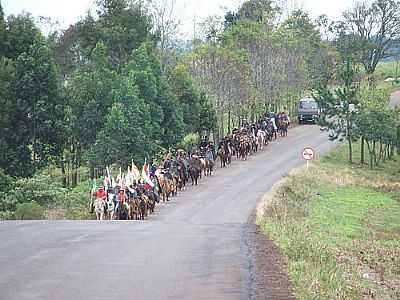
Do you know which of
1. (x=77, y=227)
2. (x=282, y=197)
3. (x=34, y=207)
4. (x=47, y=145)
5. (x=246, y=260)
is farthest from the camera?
(x=47, y=145)

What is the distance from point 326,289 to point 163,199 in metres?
25.6

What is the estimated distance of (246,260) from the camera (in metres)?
16.6

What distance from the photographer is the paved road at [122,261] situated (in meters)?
13.8

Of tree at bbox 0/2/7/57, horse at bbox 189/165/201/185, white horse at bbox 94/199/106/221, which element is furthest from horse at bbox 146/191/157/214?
tree at bbox 0/2/7/57

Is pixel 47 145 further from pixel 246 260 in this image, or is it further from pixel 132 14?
pixel 246 260

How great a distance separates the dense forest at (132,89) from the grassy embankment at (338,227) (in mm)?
8180

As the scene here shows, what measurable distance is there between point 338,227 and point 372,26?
8124cm

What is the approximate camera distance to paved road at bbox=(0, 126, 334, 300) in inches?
541

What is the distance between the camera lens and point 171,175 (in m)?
40.1

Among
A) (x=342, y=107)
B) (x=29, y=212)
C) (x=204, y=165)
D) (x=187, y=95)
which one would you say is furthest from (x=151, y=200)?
(x=342, y=107)

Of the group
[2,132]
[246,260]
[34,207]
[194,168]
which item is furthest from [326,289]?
[2,132]

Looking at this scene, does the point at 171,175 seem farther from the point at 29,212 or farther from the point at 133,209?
the point at 29,212

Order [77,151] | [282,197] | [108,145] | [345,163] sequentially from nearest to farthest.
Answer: [282,197] → [108,145] → [77,151] → [345,163]

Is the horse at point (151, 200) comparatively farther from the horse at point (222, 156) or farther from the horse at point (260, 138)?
the horse at point (260, 138)
